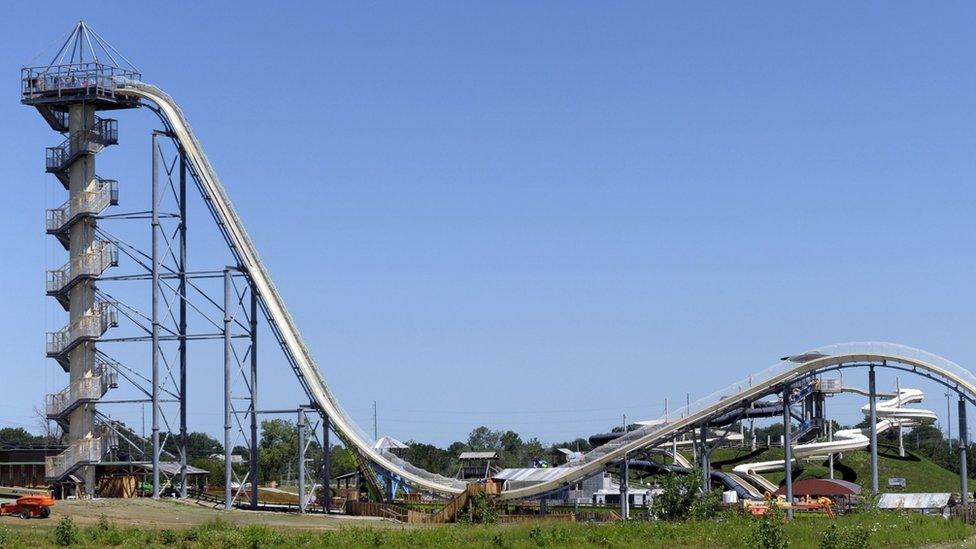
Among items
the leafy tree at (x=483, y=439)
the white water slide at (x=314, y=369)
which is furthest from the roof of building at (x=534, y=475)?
the leafy tree at (x=483, y=439)

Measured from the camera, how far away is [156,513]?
6456 centimetres

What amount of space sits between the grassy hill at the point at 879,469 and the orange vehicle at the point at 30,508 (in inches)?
2055

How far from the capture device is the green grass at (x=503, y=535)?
49.9 meters

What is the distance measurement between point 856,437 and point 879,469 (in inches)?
113

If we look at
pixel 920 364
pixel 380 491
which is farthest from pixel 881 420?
pixel 380 491

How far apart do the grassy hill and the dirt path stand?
38906mm

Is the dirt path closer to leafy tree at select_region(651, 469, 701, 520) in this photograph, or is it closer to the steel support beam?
the steel support beam

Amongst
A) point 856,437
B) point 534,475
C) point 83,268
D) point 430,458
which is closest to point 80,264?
point 83,268

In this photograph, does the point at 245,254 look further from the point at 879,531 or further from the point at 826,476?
the point at 826,476

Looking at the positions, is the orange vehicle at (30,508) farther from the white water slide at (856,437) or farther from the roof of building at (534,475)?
the white water slide at (856,437)

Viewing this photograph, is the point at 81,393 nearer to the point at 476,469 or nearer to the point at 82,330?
the point at 82,330

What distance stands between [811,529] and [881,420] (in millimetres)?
56655

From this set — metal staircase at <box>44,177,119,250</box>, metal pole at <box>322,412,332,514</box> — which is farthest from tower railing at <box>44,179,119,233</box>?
metal pole at <box>322,412,332,514</box>

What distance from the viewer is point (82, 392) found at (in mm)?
72250
